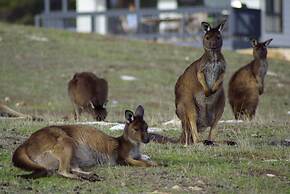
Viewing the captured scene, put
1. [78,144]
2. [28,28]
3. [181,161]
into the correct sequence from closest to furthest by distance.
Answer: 1. [78,144]
2. [181,161]
3. [28,28]

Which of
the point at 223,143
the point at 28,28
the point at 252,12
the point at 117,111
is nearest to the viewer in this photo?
the point at 223,143

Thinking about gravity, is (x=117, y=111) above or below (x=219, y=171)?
below

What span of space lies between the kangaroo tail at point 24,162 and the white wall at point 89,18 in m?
27.8

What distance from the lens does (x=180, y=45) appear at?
3144cm

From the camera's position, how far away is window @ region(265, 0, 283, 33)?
35.3m

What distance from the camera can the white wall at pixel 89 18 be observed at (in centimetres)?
3644

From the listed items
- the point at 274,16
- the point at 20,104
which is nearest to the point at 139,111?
the point at 20,104

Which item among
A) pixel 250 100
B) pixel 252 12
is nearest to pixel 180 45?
pixel 252 12

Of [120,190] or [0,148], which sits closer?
[120,190]

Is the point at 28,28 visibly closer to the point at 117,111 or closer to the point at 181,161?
the point at 117,111

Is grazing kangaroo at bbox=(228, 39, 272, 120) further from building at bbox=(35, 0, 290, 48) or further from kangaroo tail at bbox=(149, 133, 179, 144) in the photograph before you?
building at bbox=(35, 0, 290, 48)

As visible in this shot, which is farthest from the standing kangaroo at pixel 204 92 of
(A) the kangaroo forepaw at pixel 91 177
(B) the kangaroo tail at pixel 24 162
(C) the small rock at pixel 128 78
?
(C) the small rock at pixel 128 78

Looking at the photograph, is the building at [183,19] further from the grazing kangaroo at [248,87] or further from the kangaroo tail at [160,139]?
the kangaroo tail at [160,139]

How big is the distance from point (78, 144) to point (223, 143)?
2484mm
